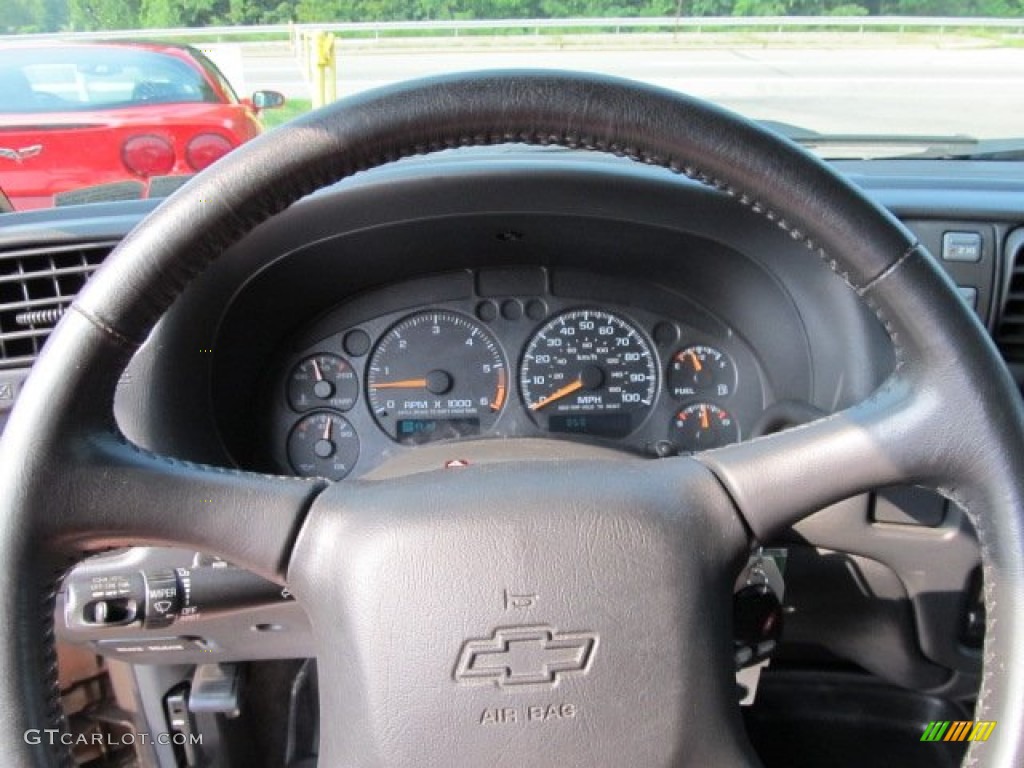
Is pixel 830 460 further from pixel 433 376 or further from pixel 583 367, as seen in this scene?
pixel 433 376

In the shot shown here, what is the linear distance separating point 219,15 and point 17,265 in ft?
2.81

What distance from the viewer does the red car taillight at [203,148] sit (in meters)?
2.91

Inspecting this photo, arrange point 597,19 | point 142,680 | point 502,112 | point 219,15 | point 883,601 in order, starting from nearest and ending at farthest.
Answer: point 502,112, point 883,601, point 142,680, point 219,15, point 597,19

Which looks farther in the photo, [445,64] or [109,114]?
[109,114]

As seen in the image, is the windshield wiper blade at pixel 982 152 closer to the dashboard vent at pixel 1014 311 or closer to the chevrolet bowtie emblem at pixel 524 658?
the dashboard vent at pixel 1014 311

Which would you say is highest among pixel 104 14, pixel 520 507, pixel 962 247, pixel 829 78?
pixel 104 14

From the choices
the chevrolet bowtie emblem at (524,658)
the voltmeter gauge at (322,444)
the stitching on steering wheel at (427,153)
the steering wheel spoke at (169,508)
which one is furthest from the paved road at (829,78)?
the chevrolet bowtie emblem at (524,658)

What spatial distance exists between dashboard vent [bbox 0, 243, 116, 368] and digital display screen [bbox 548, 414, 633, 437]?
94cm

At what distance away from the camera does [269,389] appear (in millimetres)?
2178

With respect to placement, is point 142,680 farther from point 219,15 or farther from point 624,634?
point 219,15

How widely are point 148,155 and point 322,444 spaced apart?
4.91 feet

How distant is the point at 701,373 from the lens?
Answer: 86.9 inches

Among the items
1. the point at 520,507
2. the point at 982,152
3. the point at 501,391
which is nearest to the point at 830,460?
the point at 520,507

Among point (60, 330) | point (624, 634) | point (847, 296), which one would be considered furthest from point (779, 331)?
point (60, 330)
